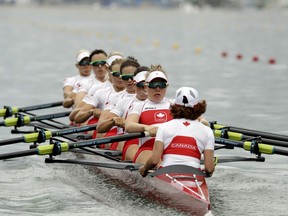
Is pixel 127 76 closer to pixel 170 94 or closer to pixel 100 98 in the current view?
pixel 100 98

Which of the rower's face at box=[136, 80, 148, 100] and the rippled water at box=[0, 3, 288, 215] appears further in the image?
the rower's face at box=[136, 80, 148, 100]

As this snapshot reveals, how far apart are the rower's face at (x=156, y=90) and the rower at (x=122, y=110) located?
536 mm

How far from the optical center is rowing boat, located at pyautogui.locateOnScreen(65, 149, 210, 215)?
33.2 ft

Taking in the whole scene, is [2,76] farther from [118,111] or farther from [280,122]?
[118,111]

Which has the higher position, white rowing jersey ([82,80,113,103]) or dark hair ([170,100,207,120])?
white rowing jersey ([82,80,113,103])

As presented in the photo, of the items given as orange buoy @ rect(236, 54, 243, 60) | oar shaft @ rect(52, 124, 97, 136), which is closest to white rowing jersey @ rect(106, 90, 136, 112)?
oar shaft @ rect(52, 124, 97, 136)

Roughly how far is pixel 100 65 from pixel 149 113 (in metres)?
3.86

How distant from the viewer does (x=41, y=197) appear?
38.3ft

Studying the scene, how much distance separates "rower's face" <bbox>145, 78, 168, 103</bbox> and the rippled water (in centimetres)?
135

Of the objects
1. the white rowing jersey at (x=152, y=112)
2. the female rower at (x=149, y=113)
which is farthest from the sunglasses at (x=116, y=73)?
the white rowing jersey at (x=152, y=112)

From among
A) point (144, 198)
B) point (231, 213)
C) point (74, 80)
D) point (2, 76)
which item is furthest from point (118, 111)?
point (2, 76)

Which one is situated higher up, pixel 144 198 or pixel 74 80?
pixel 74 80

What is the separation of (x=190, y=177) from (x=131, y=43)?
41476mm

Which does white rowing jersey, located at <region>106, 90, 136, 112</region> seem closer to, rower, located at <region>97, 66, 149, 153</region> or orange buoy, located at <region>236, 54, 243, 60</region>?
rower, located at <region>97, 66, 149, 153</region>
